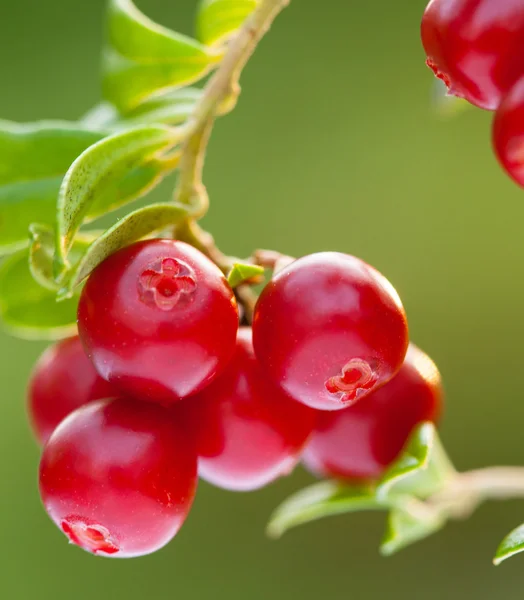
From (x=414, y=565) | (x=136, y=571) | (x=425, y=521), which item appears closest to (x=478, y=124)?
(x=414, y=565)

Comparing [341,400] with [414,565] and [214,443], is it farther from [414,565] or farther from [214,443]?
[414,565]

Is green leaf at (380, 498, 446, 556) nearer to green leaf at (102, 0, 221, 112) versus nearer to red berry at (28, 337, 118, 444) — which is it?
red berry at (28, 337, 118, 444)

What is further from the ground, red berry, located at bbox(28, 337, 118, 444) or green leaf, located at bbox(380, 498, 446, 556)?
red berry, located at bbox(28, 337, 118, 444)

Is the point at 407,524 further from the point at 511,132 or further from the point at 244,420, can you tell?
the point at 511,132

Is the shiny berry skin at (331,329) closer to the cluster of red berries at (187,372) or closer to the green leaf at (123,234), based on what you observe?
the cluster of red berries at (187,372)

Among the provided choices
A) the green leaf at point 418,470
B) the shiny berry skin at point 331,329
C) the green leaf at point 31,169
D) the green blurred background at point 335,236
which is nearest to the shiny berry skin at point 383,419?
the green leaf at point 418,470

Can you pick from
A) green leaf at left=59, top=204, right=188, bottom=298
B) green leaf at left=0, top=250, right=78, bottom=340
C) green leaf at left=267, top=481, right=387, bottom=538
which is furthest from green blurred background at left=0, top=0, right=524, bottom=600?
green leaf at left=59, top=204, right=188, bottom=298
